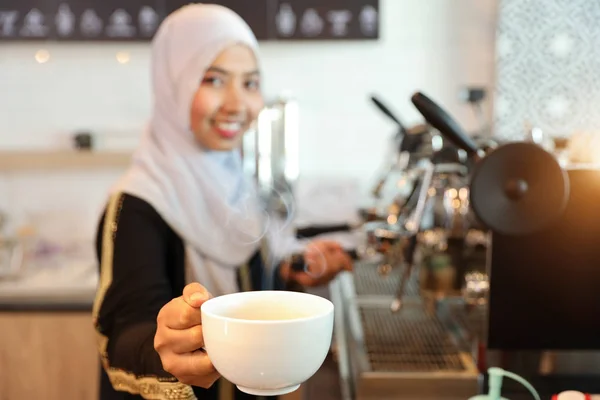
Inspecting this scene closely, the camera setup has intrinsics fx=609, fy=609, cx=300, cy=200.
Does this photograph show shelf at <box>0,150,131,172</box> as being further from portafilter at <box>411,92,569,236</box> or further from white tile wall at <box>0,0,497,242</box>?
portafilter at <box>411,92,569,236</box>

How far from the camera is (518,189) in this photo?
2.20ft

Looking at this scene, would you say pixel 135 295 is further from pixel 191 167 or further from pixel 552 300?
pixel 552 300

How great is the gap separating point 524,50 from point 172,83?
1474 mm

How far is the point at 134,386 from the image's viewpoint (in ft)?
2.67

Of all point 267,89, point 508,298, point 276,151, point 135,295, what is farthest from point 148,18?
point 508,298

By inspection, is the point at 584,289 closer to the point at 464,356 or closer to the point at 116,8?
the point at 464,356

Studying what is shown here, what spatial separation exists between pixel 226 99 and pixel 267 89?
1257 mm

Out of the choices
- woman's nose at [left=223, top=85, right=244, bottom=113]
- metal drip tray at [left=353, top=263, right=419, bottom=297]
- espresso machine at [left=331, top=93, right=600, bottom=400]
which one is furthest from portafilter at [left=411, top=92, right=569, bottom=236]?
metal drip tray at [left=353, top=263, right=419, bottom=297]

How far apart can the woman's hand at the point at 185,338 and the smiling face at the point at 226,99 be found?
616mm

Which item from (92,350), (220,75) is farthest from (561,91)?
(92,350)

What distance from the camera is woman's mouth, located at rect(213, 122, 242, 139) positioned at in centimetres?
110

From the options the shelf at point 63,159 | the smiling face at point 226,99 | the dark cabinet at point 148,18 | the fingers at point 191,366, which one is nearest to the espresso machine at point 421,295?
the smiling face at point 226,99

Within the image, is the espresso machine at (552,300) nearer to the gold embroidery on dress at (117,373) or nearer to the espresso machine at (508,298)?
the espresso machine at (508,298)

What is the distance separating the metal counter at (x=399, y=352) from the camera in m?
0.86
